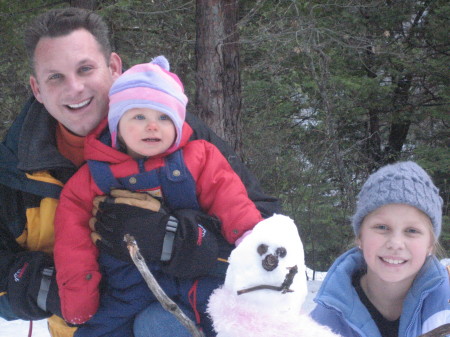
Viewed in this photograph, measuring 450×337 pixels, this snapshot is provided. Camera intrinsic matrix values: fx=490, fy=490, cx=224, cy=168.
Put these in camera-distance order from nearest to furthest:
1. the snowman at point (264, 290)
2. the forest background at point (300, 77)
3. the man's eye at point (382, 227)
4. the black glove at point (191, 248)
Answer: the snowman at point (264, 290) → the black glove at point (191, 248) → the man's eye at point (382, 227) → the forest background at point (300, 77)

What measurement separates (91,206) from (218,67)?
3696mm

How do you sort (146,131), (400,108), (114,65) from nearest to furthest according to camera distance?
(146,131)
(114,65)
(400,108)

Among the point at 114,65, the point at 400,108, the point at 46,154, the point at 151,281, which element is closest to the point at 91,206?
the point at 46,154

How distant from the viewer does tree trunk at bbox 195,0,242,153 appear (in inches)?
217

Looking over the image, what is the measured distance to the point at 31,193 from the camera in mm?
2256

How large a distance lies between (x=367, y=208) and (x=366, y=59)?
25.6 feet

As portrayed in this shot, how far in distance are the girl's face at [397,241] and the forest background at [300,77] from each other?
342cm

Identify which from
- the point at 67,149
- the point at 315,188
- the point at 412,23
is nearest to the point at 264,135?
the point at 315,188

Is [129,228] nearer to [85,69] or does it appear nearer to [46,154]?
[46,154]

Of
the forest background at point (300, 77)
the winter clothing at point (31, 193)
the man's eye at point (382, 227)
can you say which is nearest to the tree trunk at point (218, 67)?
the forest background at point (300, 77)

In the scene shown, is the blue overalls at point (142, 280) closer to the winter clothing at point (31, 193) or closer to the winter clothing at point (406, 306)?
the winter clothing at point (31, 193)

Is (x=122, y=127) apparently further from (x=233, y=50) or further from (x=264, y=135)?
(x=264, y=135)

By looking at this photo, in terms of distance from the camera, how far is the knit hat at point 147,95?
1979 mm

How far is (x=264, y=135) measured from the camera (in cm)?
790
